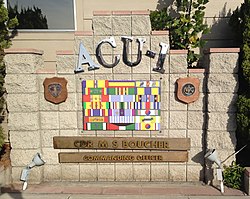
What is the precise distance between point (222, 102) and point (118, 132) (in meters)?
2.43

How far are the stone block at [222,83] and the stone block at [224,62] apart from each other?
0.36ft

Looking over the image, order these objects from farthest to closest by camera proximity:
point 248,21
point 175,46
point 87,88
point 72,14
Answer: point 72,14, point 175,46, point 87,88, point 248,21

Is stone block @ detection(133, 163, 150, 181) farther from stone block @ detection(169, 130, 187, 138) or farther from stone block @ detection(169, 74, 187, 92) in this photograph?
stone block @ detection(169, 74, 187, 92)

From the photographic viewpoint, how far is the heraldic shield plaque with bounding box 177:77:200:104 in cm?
554

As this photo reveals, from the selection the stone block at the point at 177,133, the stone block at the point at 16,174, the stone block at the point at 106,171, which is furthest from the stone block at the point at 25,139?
the stone block at the point at 177,133

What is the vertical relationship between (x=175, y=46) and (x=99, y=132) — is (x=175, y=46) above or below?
above

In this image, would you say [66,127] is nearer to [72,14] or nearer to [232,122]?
[72,14]

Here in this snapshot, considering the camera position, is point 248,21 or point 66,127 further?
point 66,127

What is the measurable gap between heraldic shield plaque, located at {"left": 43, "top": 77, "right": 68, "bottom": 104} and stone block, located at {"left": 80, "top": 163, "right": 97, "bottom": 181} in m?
1.66

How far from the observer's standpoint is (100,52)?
556 centimetres

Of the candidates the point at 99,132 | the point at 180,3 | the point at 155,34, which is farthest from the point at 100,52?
the point at 180,3

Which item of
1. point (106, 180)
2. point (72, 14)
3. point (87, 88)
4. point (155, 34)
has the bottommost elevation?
point (106, 180)

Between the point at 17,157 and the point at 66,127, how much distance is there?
1350mm

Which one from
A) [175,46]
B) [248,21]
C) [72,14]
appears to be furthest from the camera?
[72,14]
